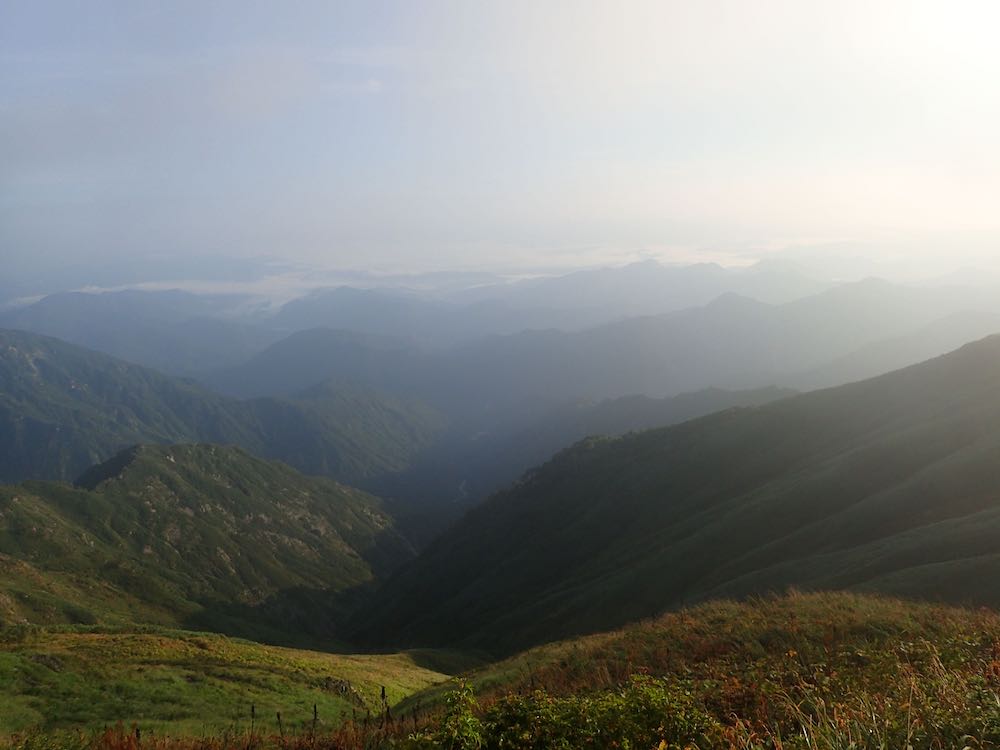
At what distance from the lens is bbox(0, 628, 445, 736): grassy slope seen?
78.5 ft

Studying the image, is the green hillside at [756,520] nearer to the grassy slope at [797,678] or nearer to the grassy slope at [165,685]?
the grassy slope at [797,678]

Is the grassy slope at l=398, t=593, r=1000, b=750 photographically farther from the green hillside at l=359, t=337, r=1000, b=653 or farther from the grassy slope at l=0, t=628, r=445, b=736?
the green hillside at l=359, t=337, r=1000, b=653

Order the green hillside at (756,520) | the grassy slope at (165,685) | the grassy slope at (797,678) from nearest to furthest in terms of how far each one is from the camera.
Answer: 1. the grassy slope at (797,678)
2. the grassy slope at (165,685)
3. the green hillside at (756,520)

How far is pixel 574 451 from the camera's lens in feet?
650

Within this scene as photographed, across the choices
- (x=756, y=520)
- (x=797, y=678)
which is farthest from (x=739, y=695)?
(x=756, y=520)

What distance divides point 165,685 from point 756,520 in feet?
185

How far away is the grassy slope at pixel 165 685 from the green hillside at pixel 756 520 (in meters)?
29.3

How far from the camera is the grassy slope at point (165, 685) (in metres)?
23.9

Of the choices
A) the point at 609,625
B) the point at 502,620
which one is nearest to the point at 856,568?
the point at 609,625

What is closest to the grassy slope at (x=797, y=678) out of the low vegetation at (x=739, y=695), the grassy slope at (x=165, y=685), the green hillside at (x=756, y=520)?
the low vegetation at (x=739, y=695)

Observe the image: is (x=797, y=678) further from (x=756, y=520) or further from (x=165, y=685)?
(x=756, y=520)

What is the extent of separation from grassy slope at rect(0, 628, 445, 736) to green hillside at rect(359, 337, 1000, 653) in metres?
29.3

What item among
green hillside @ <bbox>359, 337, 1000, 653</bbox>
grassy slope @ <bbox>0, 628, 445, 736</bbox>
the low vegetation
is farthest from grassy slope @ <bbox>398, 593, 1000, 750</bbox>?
green hillside @ <bbox>359, 337, 1000, 653</bbox>

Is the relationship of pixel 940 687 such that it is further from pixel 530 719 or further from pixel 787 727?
pixel 530 719
